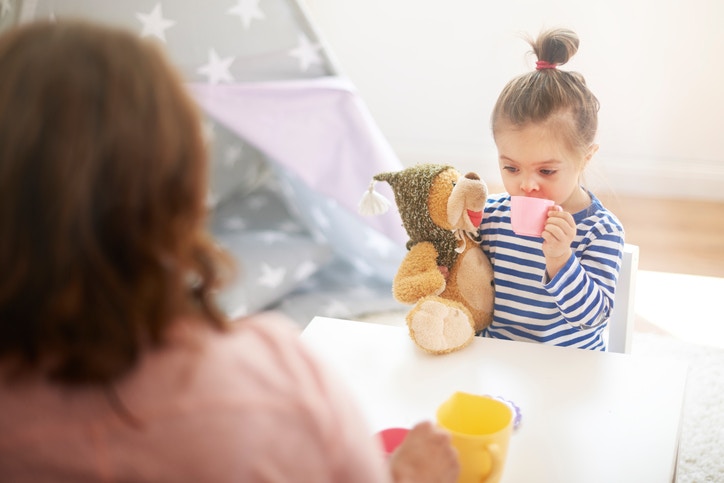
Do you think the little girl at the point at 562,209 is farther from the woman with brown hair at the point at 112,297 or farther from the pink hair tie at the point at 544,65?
the woman with brown hair at the point at 112,297

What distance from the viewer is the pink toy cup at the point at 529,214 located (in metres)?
1.12

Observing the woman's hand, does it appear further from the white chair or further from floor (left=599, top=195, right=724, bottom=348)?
floor (left=599, top=195, right=724, bottom=348)

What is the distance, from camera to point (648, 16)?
2764mm

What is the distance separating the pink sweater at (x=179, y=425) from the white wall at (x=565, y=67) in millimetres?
2257

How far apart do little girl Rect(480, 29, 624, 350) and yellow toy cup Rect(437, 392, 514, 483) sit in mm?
364

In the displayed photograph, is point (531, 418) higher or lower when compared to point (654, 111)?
lower

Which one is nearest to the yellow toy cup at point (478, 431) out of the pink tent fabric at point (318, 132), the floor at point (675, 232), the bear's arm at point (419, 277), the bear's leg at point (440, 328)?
the bear's leg at point (440, 328)

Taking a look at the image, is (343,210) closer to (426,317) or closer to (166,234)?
(426,317)

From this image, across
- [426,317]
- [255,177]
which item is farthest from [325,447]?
[255,177]

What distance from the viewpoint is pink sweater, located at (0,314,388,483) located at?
0.52 metres

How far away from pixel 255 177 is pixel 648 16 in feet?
4.83

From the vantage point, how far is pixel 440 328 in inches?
43.3

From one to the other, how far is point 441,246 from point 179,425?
76cm

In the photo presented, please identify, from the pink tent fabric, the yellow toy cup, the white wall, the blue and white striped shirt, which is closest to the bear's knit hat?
the blue and white striped shirt
